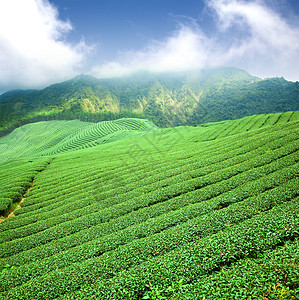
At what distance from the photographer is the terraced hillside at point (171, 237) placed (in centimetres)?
957

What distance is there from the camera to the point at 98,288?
419 inches

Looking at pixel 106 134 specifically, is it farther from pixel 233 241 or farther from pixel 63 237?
pixel 233 241

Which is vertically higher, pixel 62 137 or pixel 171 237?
pixel 62 137

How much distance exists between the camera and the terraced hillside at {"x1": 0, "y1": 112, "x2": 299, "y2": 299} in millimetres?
9570

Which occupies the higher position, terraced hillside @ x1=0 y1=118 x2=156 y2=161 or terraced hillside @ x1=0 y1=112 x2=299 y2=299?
terraced hillside @ x1=0 y1=118 x2=156 y2=161

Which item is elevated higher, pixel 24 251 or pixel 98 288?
pixel 98 288

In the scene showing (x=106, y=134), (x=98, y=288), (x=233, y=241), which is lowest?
(x=98, y=288)

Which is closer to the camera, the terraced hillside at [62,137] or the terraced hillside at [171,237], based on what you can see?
the terraced hillside at [171,237]

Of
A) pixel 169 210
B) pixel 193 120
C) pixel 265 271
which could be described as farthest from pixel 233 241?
pixel 193 120

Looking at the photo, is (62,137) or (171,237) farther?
(62,137)

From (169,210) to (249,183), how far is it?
410 inches

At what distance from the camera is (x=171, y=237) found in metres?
13.9

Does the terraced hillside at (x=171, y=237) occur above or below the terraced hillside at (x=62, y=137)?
below

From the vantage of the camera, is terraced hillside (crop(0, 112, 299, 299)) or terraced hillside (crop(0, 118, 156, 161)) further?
terraced hillside (crop(0, 118, 156, 161))
